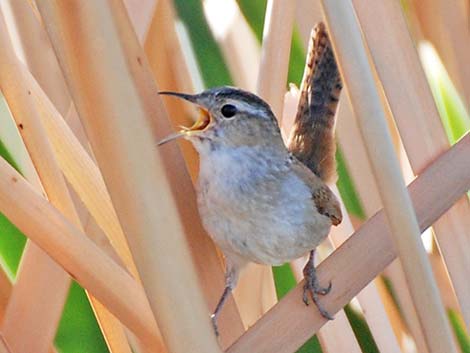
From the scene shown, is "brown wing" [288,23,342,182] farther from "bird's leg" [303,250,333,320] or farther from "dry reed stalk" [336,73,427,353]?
"bird's leg" [303,250,333,320]

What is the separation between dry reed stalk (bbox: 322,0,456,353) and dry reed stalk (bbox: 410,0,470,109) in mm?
563

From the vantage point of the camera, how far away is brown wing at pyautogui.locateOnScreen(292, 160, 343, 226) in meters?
1.19

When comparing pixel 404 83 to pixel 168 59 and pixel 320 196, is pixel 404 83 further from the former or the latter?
pixel 168 59

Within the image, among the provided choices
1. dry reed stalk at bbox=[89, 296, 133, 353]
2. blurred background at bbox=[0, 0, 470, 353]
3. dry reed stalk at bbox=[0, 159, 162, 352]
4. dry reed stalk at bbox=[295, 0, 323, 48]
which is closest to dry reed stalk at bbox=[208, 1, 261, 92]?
blurred background at bbox=[0, 0, 470, 353]

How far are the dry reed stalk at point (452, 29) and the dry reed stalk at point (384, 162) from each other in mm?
563

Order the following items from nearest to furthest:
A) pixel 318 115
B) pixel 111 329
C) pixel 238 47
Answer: pixel 111 329
pixel 318 115
pixel 238 47

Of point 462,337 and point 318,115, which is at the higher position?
point 318,115

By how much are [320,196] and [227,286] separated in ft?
0.74

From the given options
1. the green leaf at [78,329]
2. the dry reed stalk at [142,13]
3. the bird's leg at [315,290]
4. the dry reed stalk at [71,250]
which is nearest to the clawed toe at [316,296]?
the bird's leg at [315,290]

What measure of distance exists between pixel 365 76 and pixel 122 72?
0.18 m

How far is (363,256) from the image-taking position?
0.89 meters

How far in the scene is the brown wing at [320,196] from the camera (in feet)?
3.90

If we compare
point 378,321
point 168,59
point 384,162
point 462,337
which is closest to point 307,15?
point 168,59

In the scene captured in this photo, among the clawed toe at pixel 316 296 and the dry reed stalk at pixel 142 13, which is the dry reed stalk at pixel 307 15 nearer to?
the dry reed stalk at pixel 142 13
